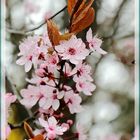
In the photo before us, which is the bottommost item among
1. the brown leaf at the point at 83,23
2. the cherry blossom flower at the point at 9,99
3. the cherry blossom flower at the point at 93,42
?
the cherry blossom flower at the point at 9,99

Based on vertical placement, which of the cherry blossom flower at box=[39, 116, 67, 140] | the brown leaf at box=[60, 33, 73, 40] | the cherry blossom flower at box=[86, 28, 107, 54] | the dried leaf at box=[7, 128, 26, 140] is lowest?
the cherry blossom flower at box=[39, 116, 67, 140]

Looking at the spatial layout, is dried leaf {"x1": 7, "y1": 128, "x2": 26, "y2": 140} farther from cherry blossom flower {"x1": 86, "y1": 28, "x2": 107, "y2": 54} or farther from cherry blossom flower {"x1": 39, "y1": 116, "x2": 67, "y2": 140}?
cherry blossom flower {"x1": 86, "y1": 28, "x2": 107, "y2": 54}

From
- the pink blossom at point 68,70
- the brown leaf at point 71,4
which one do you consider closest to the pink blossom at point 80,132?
the pink blossom at point 68,70

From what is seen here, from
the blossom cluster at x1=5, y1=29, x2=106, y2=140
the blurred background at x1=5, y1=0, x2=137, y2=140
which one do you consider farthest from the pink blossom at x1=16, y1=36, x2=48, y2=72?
the blurred background at x1=5, y1=0, x2=137, y2=140

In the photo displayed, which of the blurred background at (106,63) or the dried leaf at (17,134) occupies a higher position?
the blurred background at (106,63)

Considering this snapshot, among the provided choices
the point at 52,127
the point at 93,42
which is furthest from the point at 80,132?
the point at 93,42

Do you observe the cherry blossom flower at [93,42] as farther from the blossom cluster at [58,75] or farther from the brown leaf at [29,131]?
the brown leaf at [29,131]
